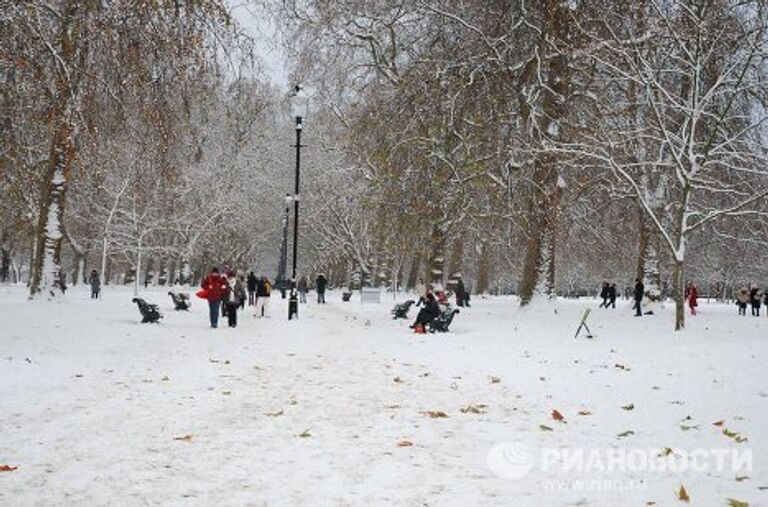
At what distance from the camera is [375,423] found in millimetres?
6660

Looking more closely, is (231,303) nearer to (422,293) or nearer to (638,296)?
(422,293)

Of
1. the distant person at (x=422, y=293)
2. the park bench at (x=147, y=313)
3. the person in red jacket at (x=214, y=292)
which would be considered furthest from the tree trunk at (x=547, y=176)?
the park bench at (x=147, y=313)

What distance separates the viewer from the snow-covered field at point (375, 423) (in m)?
4.64

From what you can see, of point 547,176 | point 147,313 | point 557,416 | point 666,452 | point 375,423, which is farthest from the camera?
point 547,176

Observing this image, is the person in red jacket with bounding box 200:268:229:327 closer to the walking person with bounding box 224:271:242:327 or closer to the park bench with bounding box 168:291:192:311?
the walking person with bounding box 224:271:242:327

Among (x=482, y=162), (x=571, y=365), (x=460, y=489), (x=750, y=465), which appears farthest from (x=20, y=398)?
(x=482, y=162)

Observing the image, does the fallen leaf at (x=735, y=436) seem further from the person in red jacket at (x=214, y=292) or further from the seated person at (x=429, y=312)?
the person in red jacket at (x=214, y=292)

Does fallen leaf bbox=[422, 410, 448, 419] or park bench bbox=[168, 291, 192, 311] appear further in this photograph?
park bench bbox=[168, 291, 192, 311]

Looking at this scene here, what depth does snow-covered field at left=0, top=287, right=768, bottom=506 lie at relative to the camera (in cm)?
464

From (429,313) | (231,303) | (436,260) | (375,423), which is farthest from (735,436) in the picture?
(436,260)

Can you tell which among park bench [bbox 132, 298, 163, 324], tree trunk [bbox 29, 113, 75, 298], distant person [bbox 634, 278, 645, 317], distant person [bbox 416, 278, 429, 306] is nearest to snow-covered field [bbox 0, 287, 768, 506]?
park bench [bbox 132, 298, 163, 324]

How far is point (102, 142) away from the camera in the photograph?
1361 cm

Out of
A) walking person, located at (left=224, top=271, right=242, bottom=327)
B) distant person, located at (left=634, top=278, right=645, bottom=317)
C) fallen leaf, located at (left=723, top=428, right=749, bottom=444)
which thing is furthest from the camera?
distant person, located at (left=634, top=278, right=645, bottom=317)

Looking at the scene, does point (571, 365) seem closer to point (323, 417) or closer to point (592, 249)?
point (323, 417)
